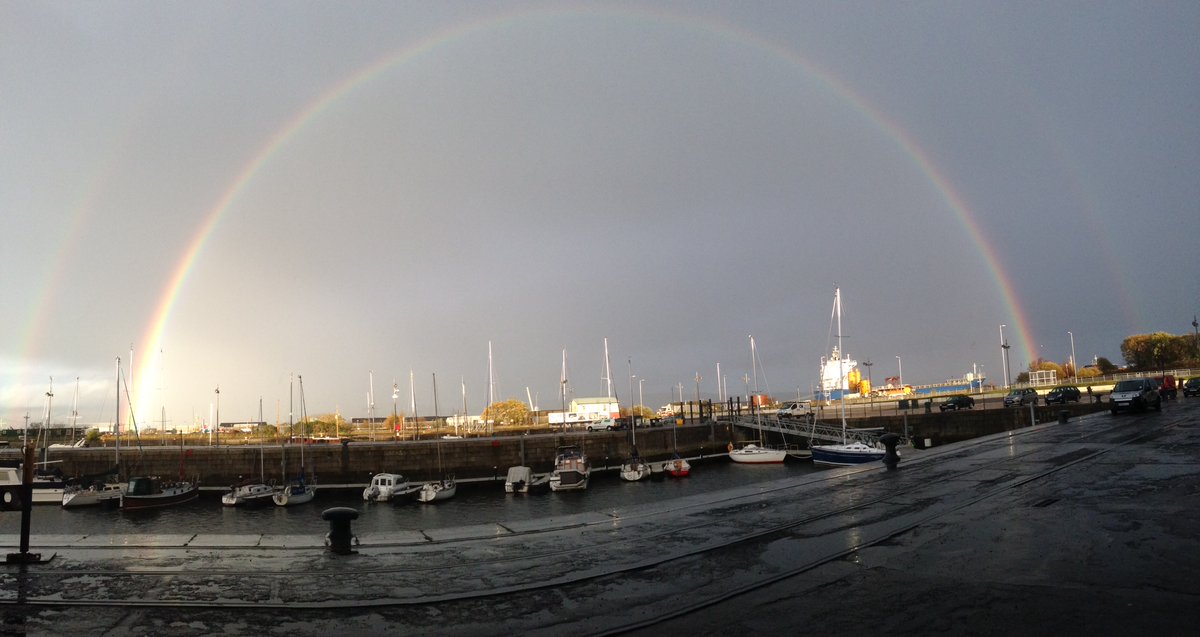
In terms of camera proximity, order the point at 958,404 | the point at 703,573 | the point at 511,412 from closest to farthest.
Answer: the point at 703,573 < the point at 958,404 < the point at 511,412

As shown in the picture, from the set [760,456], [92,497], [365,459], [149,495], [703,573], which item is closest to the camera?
[703,573]

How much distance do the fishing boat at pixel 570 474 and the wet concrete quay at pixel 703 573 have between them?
39.2 meters

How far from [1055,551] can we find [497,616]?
284 inches

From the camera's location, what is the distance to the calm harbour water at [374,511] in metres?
42.6

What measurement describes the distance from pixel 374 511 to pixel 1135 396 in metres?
47.7

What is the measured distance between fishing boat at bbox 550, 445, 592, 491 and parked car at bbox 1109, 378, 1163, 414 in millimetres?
34765

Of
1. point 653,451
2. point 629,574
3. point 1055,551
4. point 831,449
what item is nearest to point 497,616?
point 629,574

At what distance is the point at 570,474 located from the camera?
175ft

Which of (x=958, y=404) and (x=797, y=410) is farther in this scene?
Result: (x=797, y=410)

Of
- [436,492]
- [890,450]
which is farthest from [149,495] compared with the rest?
[890,450]

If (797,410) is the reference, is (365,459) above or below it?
above

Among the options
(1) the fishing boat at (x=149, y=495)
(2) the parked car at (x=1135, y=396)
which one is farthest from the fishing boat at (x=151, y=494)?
(2) the parked car at (x=1135, y=396)

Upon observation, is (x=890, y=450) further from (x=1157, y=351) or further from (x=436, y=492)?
(x=1157, y=351)

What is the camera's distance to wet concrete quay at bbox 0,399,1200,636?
276 inches
